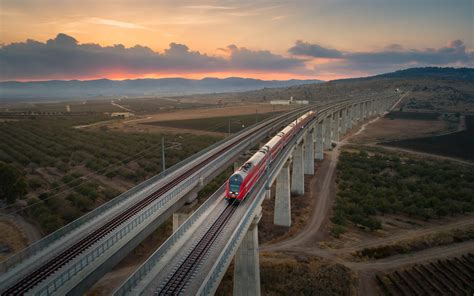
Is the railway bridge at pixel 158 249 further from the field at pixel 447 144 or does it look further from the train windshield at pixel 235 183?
the field at pixel 447 144

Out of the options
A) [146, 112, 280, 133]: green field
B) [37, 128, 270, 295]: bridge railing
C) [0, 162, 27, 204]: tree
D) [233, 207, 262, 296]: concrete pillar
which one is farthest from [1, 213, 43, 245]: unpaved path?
[146, 112, 280, 133]: green field

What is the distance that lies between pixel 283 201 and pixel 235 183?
21020 mm

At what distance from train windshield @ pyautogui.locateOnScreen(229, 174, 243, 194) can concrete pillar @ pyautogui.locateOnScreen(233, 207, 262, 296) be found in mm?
3871

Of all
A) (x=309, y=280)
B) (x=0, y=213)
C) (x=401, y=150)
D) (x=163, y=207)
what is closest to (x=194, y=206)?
(x=163, y=207)

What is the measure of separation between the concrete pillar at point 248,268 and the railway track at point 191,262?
3.71 m

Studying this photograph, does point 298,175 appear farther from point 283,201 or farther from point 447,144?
point 447,144

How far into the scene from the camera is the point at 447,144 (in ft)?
362

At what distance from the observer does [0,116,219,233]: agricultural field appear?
51.5m

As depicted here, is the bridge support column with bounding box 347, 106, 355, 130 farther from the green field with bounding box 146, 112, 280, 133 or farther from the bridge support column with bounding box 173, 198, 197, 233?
the bridge support column with bounding box 173, 198, 197, 233

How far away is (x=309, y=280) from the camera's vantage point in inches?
1431

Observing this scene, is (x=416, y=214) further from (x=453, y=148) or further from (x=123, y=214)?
(x=453, y=148)

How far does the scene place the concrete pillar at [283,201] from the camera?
52.0 meters

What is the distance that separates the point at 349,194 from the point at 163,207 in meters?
45.8

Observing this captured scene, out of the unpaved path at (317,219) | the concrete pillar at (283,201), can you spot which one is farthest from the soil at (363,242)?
the concrete pillar at (283,201)
